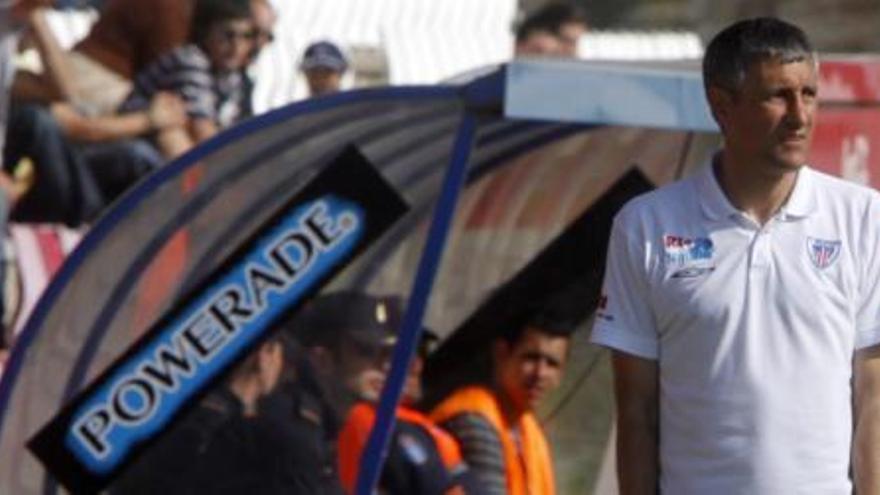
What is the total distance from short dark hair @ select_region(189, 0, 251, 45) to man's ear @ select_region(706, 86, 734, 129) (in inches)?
253

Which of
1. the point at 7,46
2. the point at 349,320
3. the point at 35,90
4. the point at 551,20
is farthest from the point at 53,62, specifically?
the point at 349,320

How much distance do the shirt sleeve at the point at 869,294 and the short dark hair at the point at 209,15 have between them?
261 inches

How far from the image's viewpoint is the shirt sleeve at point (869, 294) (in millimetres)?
6336

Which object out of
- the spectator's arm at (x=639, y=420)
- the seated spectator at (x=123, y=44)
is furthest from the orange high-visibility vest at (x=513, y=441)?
the spectator's arm at (x=639, y=420)

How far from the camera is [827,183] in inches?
253

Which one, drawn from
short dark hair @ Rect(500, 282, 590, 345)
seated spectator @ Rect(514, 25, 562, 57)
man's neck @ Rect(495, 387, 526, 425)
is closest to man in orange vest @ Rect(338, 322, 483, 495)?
man's neck @ Rect(495, 387, 526, 425)

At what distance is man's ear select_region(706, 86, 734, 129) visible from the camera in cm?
639

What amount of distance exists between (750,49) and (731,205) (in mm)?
299

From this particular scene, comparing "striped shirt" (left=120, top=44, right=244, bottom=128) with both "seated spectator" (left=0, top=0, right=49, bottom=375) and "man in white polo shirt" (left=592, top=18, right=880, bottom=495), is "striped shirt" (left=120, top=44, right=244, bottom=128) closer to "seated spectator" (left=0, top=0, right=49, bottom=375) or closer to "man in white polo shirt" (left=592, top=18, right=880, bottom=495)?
"seated spectator" (left=0, top=0, right=49, bottom=375)

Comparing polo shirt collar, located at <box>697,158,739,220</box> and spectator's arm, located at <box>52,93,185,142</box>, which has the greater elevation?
polo shirt collar, located at <box>697,158,739,220</box>

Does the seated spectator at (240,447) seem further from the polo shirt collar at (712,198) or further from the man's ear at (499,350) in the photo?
the polo shirt collar at (712,198)

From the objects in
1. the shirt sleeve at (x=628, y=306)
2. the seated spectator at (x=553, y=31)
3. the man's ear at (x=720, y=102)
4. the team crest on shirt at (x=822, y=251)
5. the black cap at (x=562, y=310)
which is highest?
the man's ear at (x=720, y=102)

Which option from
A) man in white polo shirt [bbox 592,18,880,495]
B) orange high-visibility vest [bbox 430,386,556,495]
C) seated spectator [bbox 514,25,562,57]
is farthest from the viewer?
seated spectator [bbox 514,25,562,57]

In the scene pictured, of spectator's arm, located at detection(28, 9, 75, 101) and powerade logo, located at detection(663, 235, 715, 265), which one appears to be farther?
spectator's arm, located at detection(28, 9, 75, 101)
